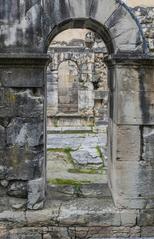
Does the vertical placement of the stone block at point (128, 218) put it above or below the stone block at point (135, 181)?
below

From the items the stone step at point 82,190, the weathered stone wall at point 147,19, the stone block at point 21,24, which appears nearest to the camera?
the stone block at point 21,24

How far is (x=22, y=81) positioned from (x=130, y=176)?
2.02 m

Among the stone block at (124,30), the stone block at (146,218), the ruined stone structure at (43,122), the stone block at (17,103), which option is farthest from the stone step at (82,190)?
the stone block at (124,30)

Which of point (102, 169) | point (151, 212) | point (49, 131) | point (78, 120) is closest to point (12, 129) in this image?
point (151, 212)

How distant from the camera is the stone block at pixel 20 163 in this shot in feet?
17.7

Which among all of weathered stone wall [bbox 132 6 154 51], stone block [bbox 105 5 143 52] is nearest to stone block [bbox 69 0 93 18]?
stone block [bbox 105 5 143 52]

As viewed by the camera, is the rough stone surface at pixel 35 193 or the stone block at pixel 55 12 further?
the rough stone surface at pixel 35 193

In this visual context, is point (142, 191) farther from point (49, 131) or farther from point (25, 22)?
point (49, 131)

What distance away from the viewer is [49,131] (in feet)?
49.1

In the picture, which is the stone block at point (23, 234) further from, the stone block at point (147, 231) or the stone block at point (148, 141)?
the stone block at point (148, 141)

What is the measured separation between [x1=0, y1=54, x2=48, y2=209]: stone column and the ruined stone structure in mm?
14

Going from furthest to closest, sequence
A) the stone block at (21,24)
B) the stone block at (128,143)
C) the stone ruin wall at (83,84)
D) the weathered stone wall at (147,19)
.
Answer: the stone ruin wall at (83,84) < the weathered stone wall at (147,19) < the stone block at (128,143) < the stone block at (21,24)

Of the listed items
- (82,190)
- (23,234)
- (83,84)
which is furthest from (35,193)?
(83,84)

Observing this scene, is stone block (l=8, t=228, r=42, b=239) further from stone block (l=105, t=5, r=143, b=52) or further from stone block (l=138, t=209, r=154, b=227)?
stone block (l=105, t=5, r=143, b=52)
